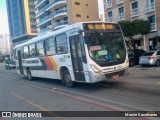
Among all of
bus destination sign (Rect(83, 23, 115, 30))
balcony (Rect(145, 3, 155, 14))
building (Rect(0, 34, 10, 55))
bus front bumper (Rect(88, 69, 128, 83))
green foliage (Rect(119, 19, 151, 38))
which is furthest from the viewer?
building (Rect(0, 34, 10, 55))

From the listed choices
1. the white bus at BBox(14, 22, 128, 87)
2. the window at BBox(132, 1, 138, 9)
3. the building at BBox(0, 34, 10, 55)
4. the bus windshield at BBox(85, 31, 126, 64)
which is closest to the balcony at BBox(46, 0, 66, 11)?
the window at BBox(132, 1, 138, 9)

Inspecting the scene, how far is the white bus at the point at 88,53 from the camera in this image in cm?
1002

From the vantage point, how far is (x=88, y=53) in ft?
32.7

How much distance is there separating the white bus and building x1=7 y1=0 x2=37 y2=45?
295 ft

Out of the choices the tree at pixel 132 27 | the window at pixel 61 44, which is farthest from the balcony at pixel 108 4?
the window at pixel 61 44

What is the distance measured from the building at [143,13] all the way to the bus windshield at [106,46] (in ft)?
70.4

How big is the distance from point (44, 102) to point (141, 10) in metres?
30.4

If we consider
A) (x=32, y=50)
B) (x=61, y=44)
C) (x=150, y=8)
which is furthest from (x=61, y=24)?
(x=61, y=44)

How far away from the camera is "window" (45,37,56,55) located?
13.0m

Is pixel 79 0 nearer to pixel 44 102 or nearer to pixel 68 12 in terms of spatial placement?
pixel 68 12

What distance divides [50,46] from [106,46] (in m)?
4.19

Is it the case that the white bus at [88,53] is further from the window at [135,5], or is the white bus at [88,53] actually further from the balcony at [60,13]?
the balcony at [60,13]

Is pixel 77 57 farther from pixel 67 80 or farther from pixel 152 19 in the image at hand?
pixel 152 19

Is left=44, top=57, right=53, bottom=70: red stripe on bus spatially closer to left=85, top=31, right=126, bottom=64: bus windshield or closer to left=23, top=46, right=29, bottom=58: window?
left=23, top=46, right=29, bottom=58: window
